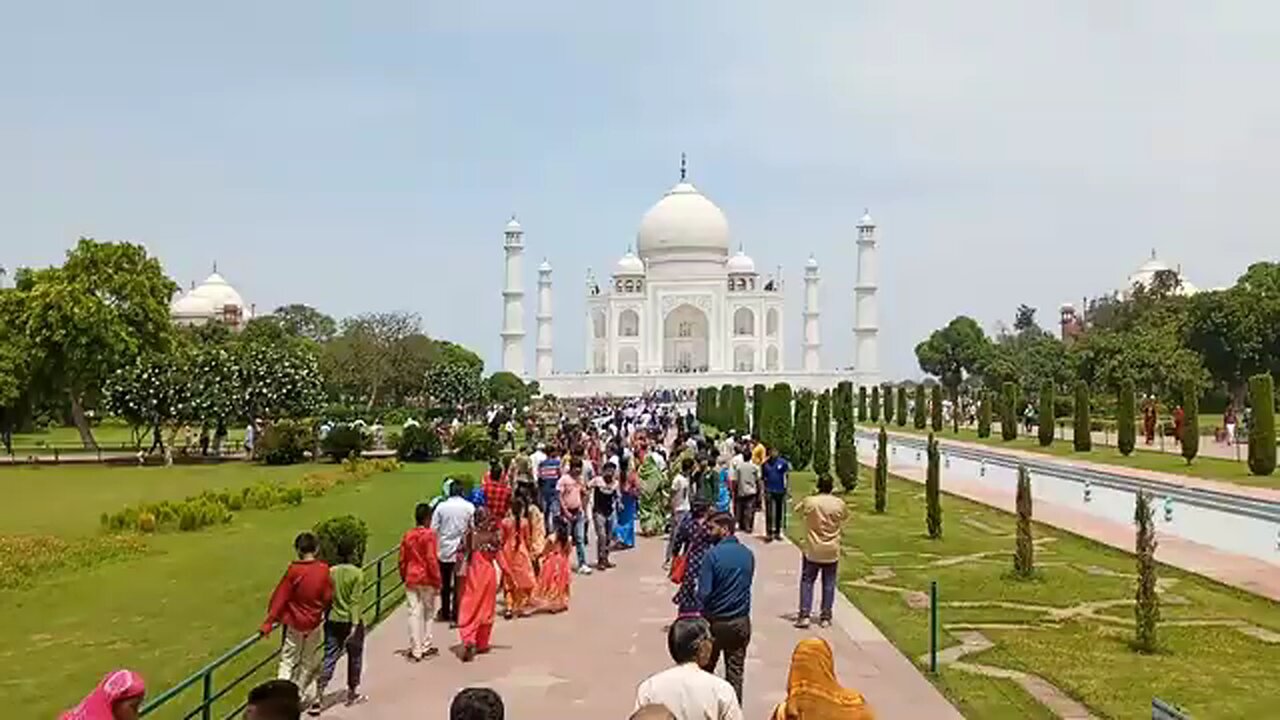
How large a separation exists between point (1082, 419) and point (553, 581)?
75.7 feet

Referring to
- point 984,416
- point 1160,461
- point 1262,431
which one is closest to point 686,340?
point 984,416

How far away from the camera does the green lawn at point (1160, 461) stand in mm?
23547

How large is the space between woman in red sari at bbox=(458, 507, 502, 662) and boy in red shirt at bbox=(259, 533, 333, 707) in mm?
1939

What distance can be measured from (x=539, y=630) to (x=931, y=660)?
2.97 metres

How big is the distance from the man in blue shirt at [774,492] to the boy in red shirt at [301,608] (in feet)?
28.1

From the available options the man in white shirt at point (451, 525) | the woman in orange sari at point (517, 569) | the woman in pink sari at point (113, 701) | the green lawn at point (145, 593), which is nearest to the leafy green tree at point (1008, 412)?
the green lawn at point (145, 593)

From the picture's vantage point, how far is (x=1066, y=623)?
402 inches

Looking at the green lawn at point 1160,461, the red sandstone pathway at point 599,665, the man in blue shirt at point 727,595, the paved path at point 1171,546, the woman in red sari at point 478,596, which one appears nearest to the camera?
the man in blue shirt at point 727,595

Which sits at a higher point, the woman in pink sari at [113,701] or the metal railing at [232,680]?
the woman in pink sari at [113,701]

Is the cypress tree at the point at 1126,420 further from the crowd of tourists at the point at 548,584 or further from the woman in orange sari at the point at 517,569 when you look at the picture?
the woman in orange sari at the point at 517,569

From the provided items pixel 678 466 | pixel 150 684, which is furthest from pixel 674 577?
pixel 678 466

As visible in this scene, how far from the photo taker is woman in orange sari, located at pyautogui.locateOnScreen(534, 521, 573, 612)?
35.3 ft

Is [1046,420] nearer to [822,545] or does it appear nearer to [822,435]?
[822,435]

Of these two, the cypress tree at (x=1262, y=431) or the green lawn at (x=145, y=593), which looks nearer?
the green lawn at (x=145, y=593)
